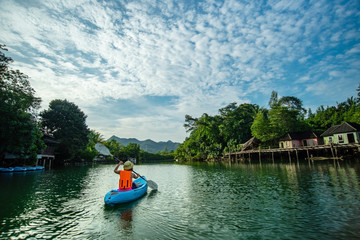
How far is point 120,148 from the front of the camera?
82.2 m

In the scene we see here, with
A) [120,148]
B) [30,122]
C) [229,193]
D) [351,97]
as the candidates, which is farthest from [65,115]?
[351,97]

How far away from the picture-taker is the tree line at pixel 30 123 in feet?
82.4

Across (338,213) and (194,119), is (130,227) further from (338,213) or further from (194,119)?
(194,119)

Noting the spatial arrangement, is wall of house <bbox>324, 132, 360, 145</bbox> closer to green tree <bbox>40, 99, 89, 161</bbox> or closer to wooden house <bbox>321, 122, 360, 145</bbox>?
wooden house <bbox>321, 122, 360, 145</bbox>

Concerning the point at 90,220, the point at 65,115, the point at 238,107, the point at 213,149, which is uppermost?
the point at 238,107

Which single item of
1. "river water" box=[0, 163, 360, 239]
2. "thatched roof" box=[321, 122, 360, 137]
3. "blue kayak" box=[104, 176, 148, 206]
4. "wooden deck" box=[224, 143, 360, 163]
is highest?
"thatched roof" box=[321, 122, 360, 137]

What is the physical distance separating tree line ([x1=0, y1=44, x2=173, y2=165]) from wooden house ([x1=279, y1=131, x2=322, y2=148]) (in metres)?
40.1

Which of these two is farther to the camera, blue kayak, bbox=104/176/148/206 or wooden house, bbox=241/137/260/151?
wooden house, bbox=241/137/260/151

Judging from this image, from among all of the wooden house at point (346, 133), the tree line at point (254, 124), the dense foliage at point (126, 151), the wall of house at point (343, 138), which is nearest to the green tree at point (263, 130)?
the tree line at point (254, 124)

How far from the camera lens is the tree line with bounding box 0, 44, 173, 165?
82.4 ft

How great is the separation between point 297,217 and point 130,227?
6769mm

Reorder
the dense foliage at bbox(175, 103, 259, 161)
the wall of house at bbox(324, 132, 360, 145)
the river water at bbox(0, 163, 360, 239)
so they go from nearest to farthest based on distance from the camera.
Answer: the river water at bbox(0, 163, 360, 239) → the wall of house at bbox(324, 132, 360, 145) → the dense foliage at bbox(175, 103, 259, 161)

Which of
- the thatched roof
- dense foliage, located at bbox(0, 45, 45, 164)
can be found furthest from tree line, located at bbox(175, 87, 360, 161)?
dense foliage, located at bbox(0, 45, 45, 164)

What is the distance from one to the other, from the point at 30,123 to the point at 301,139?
4993 cm
